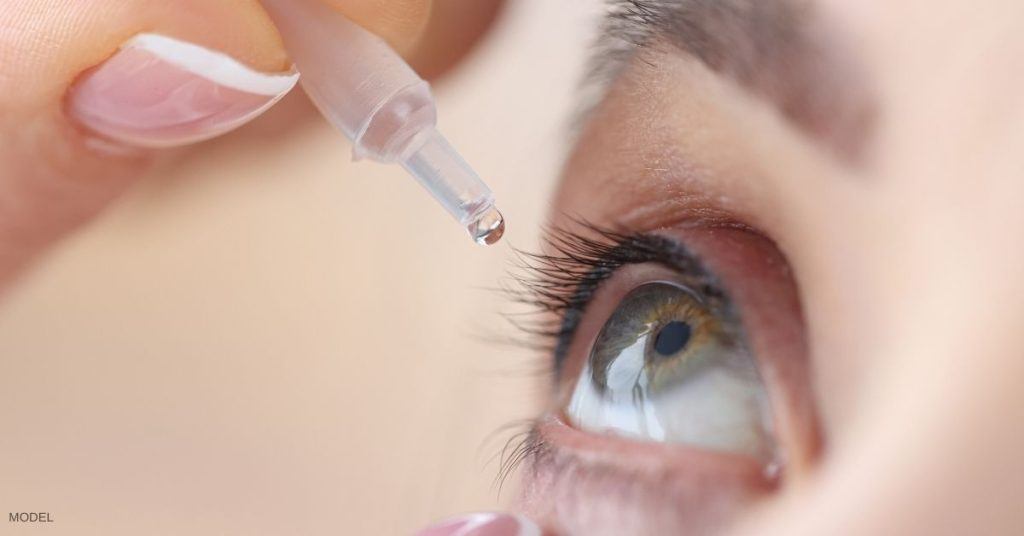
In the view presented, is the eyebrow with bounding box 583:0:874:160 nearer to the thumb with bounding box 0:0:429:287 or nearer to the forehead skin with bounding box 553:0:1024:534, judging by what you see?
the forehead skin with bounding box 553:0:1024:534

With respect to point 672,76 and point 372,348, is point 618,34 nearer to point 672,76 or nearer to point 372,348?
point 672,76

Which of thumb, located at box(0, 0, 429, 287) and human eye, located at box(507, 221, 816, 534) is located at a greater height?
thumb, located at box(0, 0, 429, 287)

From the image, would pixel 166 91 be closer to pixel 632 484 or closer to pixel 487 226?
pixel 487 226

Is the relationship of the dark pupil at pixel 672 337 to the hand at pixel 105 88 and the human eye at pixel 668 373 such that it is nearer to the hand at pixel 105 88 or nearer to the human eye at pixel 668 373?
the human eye at pixel 668 373

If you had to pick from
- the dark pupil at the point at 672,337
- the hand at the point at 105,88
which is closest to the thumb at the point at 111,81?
the hand at the point at 105,88

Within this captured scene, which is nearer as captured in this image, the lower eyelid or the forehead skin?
the forehead skin

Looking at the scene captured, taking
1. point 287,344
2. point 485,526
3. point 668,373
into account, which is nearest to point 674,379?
point 668,373

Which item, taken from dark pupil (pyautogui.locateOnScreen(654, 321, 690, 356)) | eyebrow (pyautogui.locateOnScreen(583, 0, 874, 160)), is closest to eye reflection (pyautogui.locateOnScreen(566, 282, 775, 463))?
dark pupil (pyautogui.locateOnScreen(654, 321, 690, 356))

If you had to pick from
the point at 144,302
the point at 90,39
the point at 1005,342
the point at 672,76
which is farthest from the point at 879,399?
the point at 144,302

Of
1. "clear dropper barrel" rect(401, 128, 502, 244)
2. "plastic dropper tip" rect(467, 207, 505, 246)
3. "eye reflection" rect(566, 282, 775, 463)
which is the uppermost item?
"clear dropper barrel" rect(401, 128, 502, 244)
